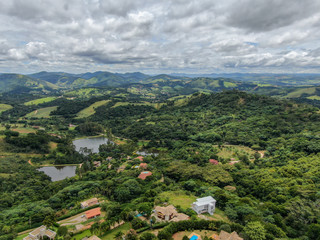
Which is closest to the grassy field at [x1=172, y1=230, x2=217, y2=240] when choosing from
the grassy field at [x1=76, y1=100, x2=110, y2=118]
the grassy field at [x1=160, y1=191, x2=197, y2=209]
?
the grassy field at [x1=160, y1=191, x2=197, y2=209]

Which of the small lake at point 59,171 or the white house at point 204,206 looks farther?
the small lake at point 59,171

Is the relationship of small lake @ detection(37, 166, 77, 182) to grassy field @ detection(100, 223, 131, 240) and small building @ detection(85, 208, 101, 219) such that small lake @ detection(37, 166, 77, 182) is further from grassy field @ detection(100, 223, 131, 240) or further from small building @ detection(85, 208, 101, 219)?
grassy field @ detection(100, 223, 131, 240)

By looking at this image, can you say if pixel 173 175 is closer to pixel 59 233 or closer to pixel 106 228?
pixel 106 228

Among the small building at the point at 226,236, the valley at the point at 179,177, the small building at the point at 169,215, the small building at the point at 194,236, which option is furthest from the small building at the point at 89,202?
the small building at the point at 226,236

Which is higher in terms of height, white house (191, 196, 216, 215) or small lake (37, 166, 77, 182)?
white house (191, 196, 216, 215)

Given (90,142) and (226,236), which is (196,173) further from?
(90,142)

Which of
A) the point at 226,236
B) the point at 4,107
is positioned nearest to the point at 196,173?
the point at 226,236

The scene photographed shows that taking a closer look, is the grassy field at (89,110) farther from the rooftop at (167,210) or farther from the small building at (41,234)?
the rooftop at (167,210)
